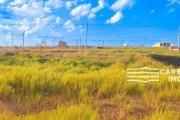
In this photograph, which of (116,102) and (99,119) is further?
(116,102)

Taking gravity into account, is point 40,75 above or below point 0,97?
above

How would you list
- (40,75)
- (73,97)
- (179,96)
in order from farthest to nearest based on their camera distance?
(40,75)
(179,96)
(73,97)

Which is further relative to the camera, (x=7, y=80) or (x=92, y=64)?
(x=92, y=64)

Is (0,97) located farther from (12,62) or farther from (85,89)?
(12,62)

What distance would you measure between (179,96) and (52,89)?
3.47 m

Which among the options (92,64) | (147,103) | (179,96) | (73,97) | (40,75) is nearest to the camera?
(147,103)

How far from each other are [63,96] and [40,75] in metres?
1.30

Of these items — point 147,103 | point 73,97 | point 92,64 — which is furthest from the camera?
point 92,64

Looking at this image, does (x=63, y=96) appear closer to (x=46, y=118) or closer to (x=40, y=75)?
(x=40, y=75)

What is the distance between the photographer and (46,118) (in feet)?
12.8

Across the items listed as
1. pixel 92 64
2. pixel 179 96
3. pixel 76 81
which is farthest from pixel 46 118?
pixel 92 64

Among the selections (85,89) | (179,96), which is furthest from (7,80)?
(179,96)

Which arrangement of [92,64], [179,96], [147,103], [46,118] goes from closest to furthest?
[46,118]
[147,103]
[179,96]
[92,64]

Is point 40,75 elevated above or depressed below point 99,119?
above
